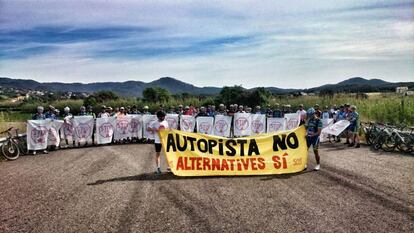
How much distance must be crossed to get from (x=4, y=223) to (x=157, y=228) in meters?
3.46

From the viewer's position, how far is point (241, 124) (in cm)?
2280

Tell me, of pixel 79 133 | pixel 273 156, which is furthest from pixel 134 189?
pixel 79 133

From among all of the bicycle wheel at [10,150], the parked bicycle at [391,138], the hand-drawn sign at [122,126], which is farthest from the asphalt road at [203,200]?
the hand-drawn sign at [122,126]

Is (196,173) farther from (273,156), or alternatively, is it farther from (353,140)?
(353,140)

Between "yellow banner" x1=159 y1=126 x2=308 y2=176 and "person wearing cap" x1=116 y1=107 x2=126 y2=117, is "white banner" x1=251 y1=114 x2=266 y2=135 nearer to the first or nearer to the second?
"person wearing cap" x1=116 y1=107 x2=126 y2=117

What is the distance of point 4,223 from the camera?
27.2 ft

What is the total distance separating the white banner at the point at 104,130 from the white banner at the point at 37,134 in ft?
8.79

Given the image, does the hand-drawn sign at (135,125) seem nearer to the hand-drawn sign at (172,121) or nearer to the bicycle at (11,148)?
the hand-drawn sign at (172,121)

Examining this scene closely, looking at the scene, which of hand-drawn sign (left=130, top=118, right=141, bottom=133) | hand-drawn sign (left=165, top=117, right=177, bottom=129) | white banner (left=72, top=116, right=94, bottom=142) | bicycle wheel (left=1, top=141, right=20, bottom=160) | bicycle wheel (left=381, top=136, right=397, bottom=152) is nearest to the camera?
bicycle wheel (left=1, top=141, right=20, bottom=160)

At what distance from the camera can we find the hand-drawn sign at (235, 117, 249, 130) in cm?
2277

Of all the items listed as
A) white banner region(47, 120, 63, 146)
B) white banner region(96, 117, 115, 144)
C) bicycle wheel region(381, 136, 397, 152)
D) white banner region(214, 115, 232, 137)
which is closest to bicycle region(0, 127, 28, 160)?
white banner region(47, 120, 63, 146)

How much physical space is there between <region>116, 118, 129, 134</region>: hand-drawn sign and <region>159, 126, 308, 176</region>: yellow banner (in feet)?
31.6

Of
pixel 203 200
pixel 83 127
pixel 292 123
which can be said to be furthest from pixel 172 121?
pixel 203 200

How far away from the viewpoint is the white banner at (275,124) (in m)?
23.4
